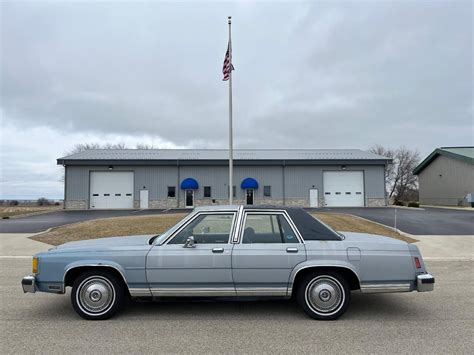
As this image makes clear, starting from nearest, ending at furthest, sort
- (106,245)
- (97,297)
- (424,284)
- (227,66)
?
(424,284) → (97,297) → (106,245) → (227,66)

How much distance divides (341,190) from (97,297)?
37.8 m

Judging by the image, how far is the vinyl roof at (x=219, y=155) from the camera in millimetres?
40213

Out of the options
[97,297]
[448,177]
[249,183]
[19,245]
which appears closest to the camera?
[97,297]

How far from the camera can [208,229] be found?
5586 millimetres

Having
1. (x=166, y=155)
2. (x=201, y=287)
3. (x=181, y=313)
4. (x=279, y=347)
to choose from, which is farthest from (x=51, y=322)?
(x=166, y=155)

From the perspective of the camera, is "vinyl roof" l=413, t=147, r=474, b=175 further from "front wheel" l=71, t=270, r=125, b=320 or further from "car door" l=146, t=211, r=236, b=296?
"front wheel" l=71, t=270, r=125, b=320

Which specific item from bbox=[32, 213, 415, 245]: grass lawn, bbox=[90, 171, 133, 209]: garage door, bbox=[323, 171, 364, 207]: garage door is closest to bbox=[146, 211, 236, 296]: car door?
bbox=[32, 213, 415, 245]: grass lawn

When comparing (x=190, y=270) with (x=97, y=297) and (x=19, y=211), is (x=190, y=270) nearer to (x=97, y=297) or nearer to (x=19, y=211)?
(x=97, y=297)

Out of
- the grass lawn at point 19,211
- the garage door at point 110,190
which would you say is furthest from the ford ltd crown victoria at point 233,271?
the garage door at point 110,190

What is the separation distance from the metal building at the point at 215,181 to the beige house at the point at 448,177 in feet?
35.6

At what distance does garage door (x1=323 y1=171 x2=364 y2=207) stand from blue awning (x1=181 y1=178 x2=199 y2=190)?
13.7 meters

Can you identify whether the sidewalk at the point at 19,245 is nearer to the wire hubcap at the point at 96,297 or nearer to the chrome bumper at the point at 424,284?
the wire hubcap at the point at 96,297

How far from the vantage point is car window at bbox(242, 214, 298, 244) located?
207 inches

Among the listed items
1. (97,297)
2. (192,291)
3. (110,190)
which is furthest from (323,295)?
(110,190)
